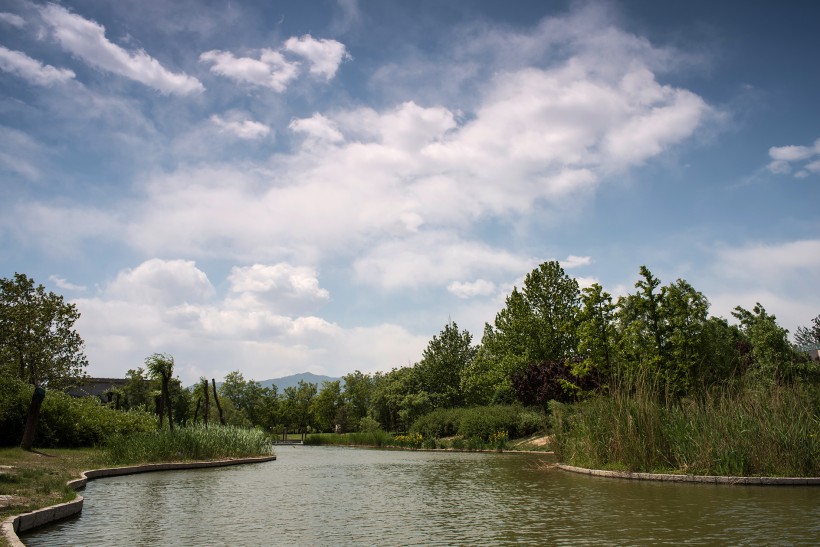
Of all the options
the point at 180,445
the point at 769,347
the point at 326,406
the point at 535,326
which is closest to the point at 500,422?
the point at 535,326

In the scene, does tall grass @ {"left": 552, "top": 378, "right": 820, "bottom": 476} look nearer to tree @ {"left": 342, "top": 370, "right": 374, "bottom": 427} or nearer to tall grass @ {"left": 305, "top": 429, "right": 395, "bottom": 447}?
tall grass @ {"left": 305, "top": 429, "right": 395, "bottom": 447}

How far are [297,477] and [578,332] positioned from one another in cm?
1995

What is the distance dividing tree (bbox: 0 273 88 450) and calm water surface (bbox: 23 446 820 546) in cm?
2418

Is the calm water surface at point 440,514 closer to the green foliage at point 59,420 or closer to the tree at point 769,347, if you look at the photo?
the green foliage at point 59,420

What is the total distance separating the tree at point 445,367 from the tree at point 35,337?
103ft

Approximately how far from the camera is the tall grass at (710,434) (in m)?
14.0

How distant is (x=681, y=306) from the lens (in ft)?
100

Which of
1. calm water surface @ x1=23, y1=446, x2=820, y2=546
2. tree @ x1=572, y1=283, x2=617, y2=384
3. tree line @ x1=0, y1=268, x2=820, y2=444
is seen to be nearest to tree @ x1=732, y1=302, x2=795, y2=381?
tree line @ x1=0, y1=268, x2=820, y2=444

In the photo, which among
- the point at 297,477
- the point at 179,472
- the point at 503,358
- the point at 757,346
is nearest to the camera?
the point at 297,477

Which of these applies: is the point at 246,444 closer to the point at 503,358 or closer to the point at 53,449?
the point at 53,449

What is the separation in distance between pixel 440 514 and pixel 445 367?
50515 mm

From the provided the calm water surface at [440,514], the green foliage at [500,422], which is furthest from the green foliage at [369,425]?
the calm water surface at [440,514]

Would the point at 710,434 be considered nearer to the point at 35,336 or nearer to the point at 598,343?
the point at 598,343

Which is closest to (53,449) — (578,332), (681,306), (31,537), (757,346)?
(31,537)
